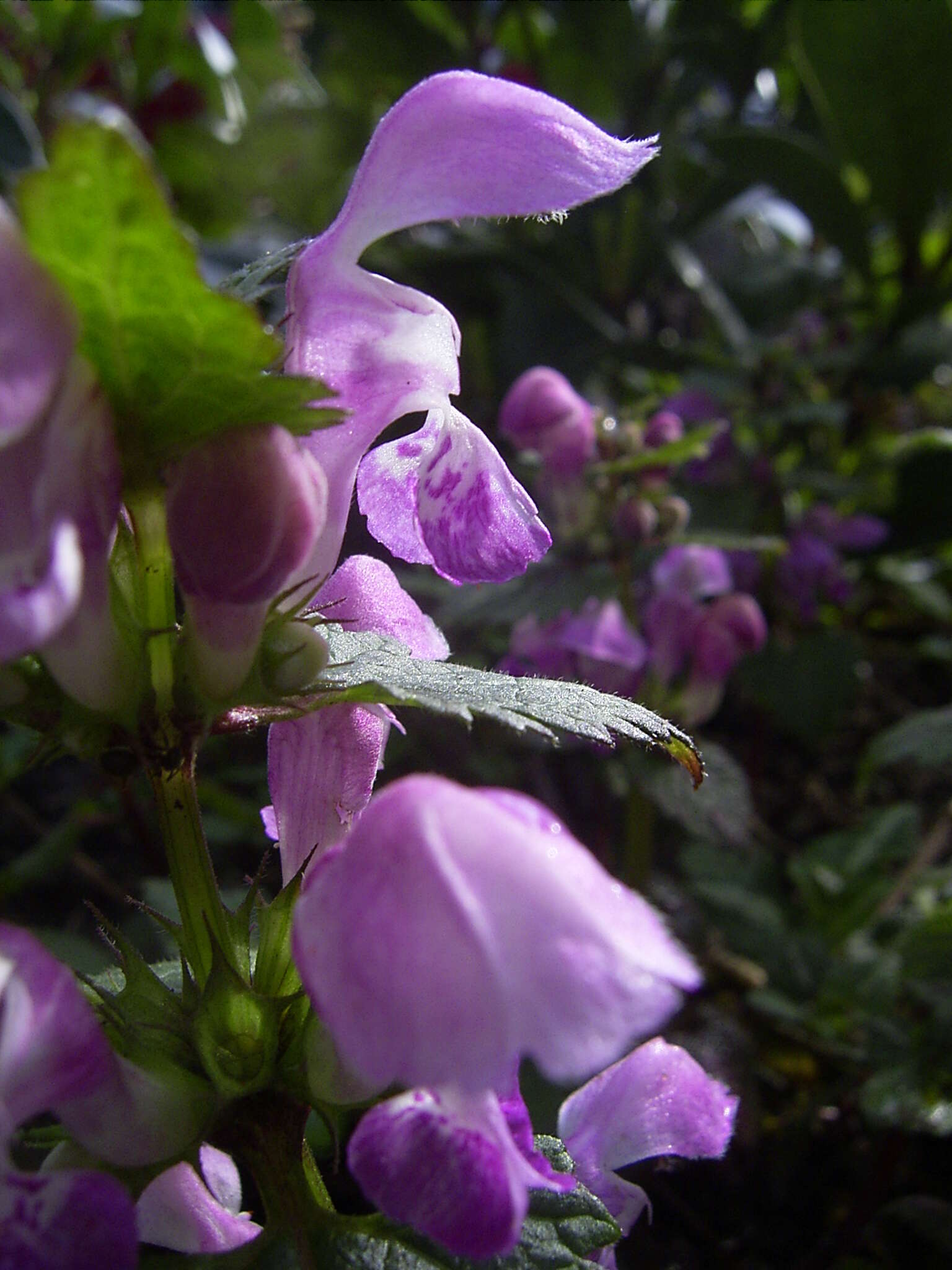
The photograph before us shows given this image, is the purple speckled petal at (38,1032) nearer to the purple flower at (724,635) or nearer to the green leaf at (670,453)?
the green leaf at (670,453)

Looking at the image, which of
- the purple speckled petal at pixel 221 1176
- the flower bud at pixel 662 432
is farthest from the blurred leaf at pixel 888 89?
the purple speckled petal at pixel 221 1176

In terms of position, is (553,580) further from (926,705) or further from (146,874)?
(926,705)

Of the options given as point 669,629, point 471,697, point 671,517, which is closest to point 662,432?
point 671,517

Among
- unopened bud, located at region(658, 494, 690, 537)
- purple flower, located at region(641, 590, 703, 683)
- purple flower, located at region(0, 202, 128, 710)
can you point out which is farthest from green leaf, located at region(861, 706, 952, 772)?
purple flower, located at region(0, 202, 128, 710)

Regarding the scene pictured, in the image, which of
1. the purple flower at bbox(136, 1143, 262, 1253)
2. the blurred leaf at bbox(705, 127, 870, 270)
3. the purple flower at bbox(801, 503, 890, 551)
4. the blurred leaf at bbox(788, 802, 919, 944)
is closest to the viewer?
the purple flower at bbox(136, 1143, 262, 1253)

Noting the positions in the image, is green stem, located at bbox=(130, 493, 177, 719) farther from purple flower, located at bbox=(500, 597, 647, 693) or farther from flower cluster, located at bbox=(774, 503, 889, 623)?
flower cluster, located at bbox=(774, 503, 889, 623)

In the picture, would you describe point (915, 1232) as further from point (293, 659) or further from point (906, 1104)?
point (293, 659)
